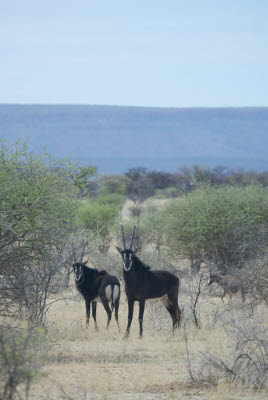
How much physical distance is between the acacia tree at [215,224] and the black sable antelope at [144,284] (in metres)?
6.22

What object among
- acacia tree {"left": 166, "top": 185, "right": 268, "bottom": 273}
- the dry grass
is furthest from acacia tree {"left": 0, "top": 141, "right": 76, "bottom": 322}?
acacia tree {"left": 166, "top": 185, "right": 268, "bottom": 273}

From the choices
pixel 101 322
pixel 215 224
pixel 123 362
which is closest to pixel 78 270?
pixel 101 322

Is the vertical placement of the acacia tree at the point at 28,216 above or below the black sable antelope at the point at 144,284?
above

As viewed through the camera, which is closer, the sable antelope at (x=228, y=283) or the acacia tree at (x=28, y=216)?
the acacia tree at (x=28, y=216)

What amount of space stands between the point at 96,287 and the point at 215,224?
23.5ft

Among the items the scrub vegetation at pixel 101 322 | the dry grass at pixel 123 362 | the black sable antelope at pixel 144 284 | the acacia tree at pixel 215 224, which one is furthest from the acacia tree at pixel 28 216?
the acacia tree at pixel 215 224

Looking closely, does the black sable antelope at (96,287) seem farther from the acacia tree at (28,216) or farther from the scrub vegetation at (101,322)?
the acacia tree at (28,216)

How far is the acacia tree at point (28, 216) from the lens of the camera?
10.8 metres

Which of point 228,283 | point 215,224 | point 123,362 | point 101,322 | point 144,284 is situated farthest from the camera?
point 215,224

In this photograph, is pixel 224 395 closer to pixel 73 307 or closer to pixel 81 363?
pixel 81 363

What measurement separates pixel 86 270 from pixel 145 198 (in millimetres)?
41039

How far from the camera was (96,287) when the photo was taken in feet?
46.7

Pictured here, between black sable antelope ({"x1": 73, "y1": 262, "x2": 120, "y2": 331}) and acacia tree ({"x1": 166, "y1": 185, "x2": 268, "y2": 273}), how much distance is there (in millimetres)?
6155

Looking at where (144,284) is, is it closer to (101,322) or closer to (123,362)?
(101,322)
